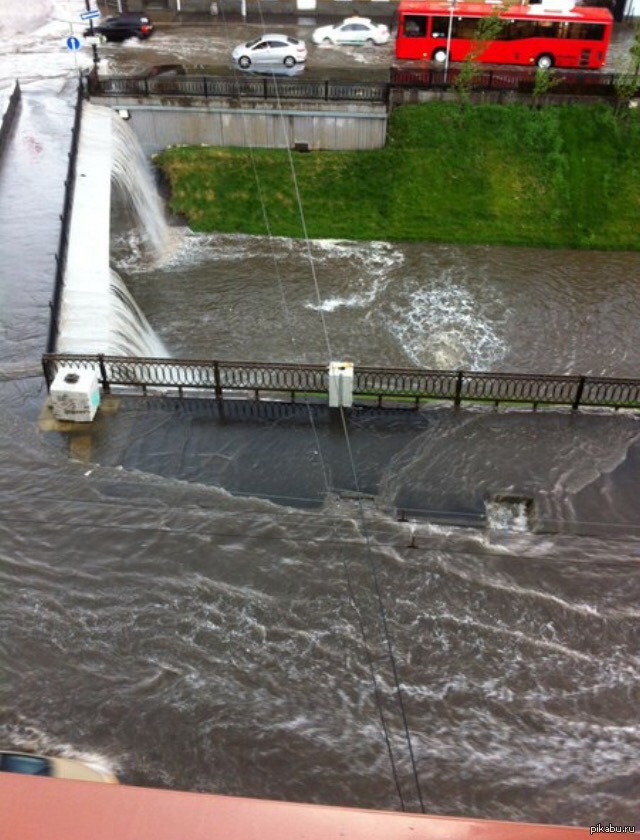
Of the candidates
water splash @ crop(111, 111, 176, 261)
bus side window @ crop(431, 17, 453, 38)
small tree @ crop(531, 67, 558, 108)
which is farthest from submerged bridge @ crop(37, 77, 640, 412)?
bus side window @ crop(431, 17, 453, 38)

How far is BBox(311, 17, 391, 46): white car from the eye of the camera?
97.0ft

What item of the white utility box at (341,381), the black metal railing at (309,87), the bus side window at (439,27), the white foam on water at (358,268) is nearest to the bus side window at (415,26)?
the bus side window at (439,27)

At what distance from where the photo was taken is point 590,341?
60.0 feet

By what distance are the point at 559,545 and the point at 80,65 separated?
2701 cm

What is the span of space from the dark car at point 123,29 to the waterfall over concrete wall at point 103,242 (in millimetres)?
8682

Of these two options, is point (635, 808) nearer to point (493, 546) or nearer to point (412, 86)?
point (493, 546)

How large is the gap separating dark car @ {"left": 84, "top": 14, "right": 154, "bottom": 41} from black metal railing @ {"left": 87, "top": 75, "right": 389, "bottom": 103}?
306 inches

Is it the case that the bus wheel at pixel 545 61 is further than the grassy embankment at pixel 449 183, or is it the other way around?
the bus wheel at pixel 545 61

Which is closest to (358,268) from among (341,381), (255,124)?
(255,124)

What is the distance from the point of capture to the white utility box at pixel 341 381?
13.2m

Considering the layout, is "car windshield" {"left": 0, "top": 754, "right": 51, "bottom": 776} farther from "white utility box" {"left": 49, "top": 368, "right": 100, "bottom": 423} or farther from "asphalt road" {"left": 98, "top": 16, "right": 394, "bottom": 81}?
"asphalt road" {"left": 98, "top": 16, "right": 394, "bottom": 81}

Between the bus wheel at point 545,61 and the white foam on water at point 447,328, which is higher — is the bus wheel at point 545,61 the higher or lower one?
the higher one

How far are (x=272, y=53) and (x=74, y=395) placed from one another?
18.7m

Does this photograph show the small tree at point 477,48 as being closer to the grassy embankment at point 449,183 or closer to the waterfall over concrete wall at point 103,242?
the grassy embankment at point 449,183
